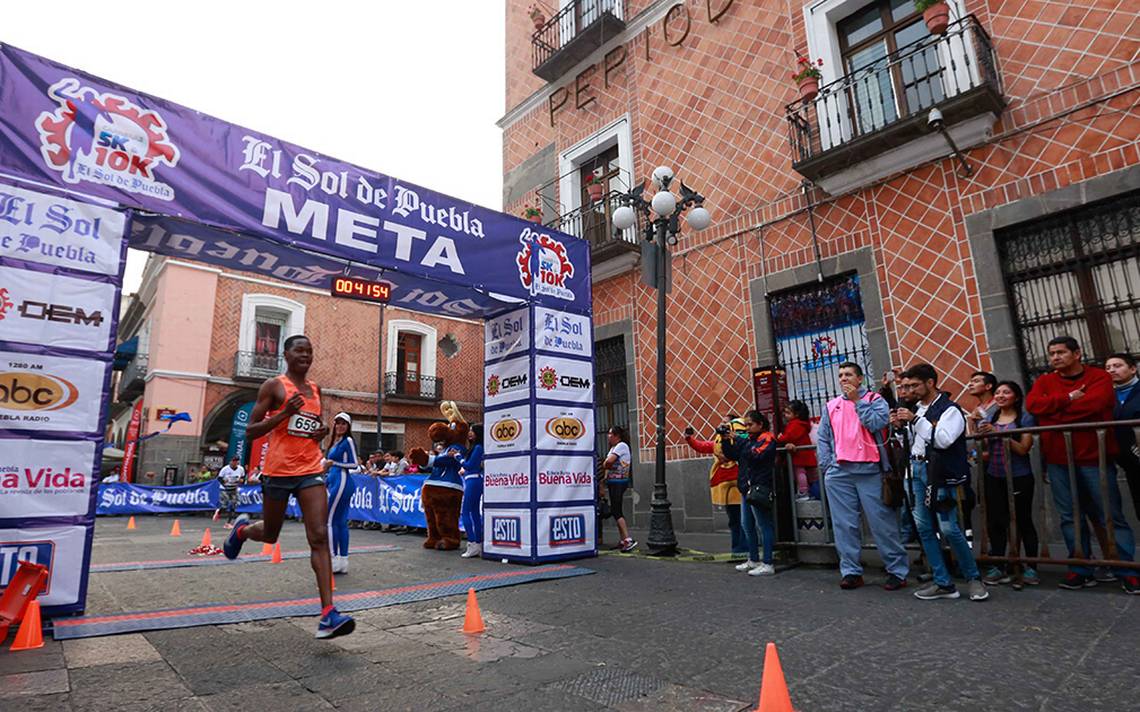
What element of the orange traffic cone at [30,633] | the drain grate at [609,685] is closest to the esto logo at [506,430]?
the drain grate at [609,685]

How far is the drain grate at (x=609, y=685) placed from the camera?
9.18 feet

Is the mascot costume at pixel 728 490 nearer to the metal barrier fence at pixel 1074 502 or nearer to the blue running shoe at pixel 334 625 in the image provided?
the metal barrier fence at pixel 1074 502

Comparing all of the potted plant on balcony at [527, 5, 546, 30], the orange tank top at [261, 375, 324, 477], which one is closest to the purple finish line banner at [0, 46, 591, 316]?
the orange tank top at [261, 375, 324, 477]

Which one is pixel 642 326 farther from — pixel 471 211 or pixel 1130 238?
pixel 1130 238

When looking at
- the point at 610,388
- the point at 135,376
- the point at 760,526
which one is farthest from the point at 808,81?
the point at 135,376

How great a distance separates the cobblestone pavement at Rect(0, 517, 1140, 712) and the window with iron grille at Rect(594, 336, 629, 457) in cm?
724

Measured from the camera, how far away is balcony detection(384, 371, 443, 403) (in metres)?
25.8

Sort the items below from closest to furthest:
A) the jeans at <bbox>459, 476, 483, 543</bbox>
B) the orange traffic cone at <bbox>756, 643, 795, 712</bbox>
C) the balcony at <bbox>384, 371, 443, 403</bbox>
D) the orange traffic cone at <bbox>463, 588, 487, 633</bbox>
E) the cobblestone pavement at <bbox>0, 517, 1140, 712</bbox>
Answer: the orange traffic cone at <bbox>756, 643, 795, 712</bbox>, the cobblestone pavement at <bbox>0, 517, 1140, 712</bbox>, the orange traffic cone at <bbox>463, 588, 487, 633</bbox>, the jeans at <bbox>459, 476, 483, 543</bbox>, the balcony at <bbox>384, 371, 443, 403</bbox>

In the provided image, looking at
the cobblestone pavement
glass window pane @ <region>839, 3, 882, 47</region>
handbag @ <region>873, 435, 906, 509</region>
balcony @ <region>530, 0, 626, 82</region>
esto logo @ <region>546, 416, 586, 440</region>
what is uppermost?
balcony @ <region>530, 0, 626, 82</region>

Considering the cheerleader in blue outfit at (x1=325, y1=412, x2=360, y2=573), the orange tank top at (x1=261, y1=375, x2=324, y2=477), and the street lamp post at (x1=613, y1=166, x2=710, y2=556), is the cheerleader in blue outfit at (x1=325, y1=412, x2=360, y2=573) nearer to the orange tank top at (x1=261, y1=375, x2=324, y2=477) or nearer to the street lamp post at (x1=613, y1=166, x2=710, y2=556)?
the orange tank top at (x1=261, y1=375, x2=324, y2=477)

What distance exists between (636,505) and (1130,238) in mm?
8105

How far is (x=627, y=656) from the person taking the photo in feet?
11.2

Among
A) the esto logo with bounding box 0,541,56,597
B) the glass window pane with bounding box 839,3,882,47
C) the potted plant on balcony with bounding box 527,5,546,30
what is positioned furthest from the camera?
the potted plant on balcony with bounding box 527,5,546,30

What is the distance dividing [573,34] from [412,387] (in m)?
16.8
